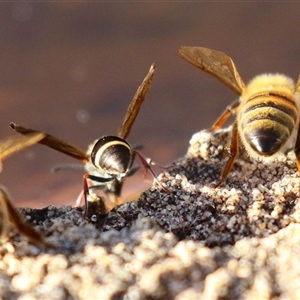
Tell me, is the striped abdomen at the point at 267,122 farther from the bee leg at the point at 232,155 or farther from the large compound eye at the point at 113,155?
the large compound eye at the point at 113,155

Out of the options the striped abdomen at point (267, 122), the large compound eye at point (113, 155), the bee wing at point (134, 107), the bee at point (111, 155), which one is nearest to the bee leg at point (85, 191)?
the bee at point (111, 155)

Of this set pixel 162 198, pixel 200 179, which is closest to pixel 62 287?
pixel 162 198

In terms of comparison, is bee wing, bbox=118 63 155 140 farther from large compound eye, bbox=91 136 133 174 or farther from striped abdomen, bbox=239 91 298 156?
striped abdomen, bbox=239 91 298 156

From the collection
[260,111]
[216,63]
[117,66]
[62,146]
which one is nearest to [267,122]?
[260,111]

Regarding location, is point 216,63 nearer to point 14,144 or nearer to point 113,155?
point 113,155

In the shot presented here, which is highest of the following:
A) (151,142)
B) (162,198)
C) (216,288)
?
(151,142)

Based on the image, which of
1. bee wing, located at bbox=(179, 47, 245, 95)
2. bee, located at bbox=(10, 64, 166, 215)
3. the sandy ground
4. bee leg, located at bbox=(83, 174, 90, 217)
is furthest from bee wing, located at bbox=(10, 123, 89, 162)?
bee wing, located at bbox=(179, 47, 245, 95)

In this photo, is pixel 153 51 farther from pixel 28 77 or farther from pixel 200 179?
pixel 200 179
